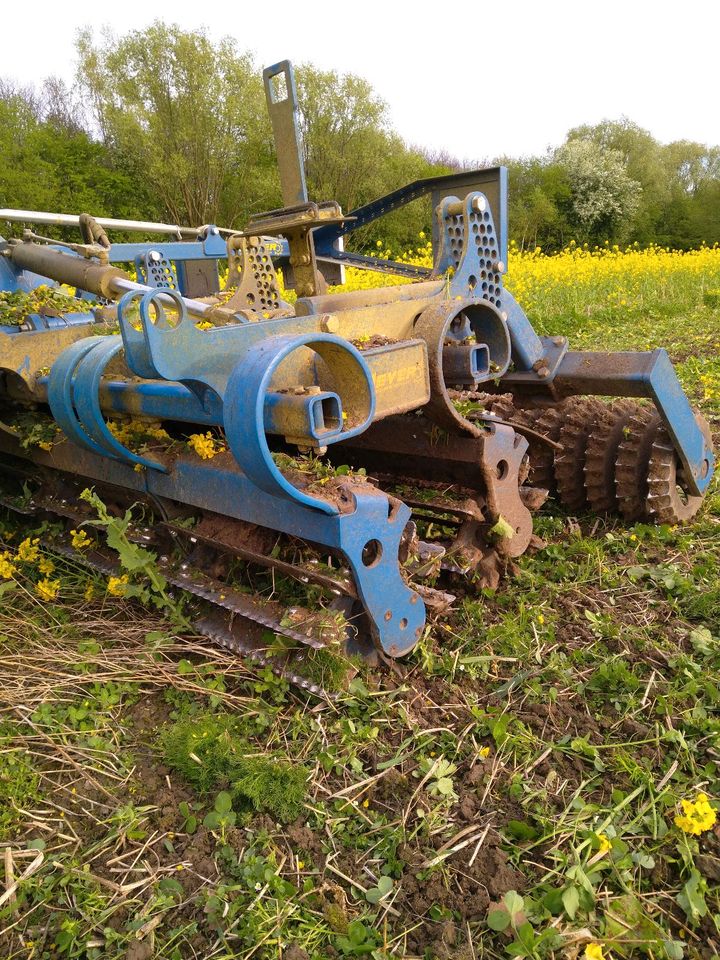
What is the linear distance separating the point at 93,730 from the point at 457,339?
6.94ft

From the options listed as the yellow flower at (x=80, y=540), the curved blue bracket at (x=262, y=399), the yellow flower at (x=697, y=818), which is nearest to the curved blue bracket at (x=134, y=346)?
the curved blue bracket at (x=262, y=399)

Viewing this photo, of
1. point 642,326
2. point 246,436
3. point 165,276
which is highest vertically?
point 165,276

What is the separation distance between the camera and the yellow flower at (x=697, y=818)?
2080 millimetres

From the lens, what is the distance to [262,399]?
7.06 feet

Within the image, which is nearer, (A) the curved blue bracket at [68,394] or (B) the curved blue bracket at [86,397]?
(B) the curved blue bracket at [86,397]

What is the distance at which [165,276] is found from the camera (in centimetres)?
529

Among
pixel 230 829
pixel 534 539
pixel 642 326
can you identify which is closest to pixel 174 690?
pixel 230 829

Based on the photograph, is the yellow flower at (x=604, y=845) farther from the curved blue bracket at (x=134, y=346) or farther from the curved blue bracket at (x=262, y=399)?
the curved blue bracket at (x=134, y=346)

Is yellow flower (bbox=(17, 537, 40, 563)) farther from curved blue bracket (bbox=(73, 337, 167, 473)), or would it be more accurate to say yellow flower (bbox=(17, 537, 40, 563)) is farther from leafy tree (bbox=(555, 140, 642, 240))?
leafy tree (bbox=(555, 140, 642, 240))

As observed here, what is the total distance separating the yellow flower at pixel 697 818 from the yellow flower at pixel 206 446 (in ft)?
6.59

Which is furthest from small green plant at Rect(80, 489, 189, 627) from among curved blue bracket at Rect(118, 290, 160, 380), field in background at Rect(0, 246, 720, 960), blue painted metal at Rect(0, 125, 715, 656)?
curved blue bracket at Rect(118, 290, 160, 380)

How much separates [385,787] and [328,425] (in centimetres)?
118

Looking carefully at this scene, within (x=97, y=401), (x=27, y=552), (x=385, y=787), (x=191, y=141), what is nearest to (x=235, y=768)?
(x=385, y=787)

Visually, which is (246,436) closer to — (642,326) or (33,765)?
(33,765)
